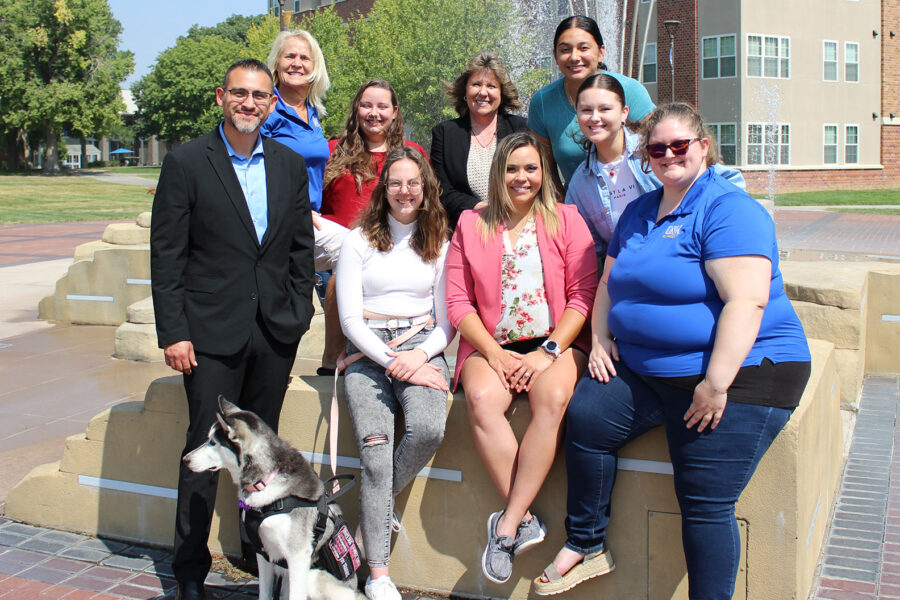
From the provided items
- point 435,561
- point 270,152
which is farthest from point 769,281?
point 270,152

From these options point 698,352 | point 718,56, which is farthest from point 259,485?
point 718,56

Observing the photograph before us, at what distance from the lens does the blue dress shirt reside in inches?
155

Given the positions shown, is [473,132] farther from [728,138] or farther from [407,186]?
[728,138]

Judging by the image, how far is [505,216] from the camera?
159 inches

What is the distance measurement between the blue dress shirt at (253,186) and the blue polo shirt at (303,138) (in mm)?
759

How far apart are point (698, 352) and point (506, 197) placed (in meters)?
1.20

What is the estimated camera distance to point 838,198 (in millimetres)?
31984

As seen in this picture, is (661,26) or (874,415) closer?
(874,415)

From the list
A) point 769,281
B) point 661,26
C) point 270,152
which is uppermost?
point 661,26

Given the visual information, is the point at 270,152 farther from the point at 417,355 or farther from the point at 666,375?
the point at 666,375

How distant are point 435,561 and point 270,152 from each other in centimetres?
212

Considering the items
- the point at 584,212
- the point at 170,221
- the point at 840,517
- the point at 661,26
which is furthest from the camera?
the point at 661,26

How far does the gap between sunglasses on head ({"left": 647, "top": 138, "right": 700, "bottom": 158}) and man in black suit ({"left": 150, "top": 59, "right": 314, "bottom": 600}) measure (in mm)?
1692

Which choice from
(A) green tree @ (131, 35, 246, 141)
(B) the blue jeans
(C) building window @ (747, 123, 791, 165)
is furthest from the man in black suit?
(A) green tree @ (131, 35, 246, 141)
